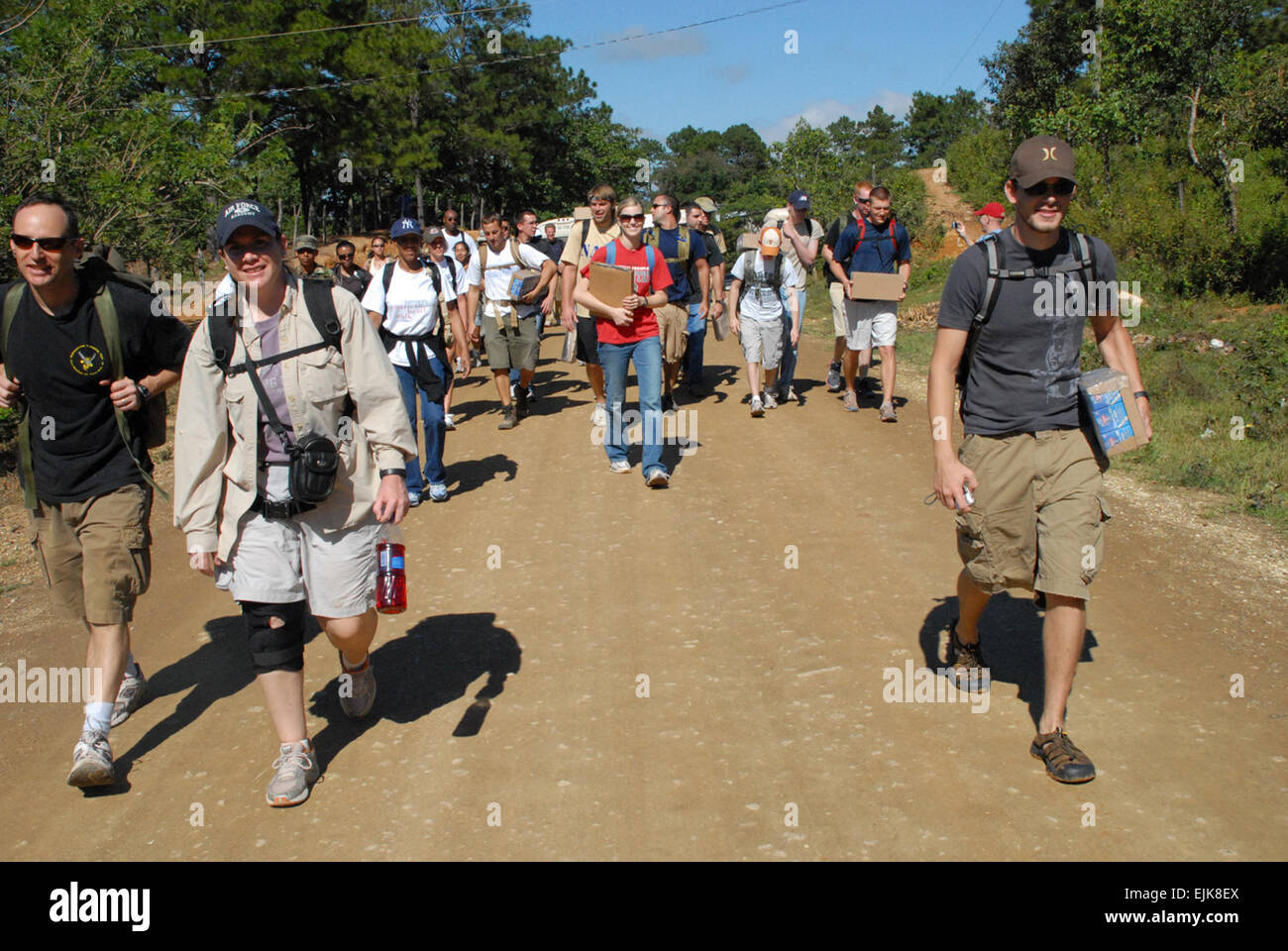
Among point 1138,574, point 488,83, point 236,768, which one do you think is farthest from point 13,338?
point 488,83

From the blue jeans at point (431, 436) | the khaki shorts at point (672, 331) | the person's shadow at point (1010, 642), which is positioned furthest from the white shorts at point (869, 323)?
the person's shadow at point (1010, 642)

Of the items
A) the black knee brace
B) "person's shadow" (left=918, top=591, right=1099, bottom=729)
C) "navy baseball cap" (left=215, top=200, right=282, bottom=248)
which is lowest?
"person's shadow" (left=918, top=591, right=1099, bottom=729)

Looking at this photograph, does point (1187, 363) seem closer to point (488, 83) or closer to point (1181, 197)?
point (1181, 197)

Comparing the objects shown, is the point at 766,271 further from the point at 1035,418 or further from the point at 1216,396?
the point at 1035,418

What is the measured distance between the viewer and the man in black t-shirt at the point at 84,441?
4227mm

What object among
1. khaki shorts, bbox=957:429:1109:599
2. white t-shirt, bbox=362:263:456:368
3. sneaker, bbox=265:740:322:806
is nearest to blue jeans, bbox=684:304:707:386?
white t-shirt, bbox=362:263:456:368

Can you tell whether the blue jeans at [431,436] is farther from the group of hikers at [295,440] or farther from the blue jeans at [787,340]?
the blue jeans at [787,340]

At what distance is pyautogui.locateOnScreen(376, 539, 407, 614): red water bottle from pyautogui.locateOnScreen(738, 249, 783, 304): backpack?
21.3 feet

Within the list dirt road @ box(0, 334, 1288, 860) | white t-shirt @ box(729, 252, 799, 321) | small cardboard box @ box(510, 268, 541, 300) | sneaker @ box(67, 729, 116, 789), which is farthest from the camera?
small cardboard box @ box(510, 268, 541, 300)

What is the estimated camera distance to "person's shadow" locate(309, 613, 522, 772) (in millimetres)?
4539

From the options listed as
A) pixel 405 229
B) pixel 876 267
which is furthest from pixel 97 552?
pixel 876 267

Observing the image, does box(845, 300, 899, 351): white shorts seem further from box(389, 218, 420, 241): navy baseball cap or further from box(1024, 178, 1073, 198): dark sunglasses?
box(1024, 178, 1073, 198): dark sunglasses

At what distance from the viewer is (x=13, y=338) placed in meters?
4.23

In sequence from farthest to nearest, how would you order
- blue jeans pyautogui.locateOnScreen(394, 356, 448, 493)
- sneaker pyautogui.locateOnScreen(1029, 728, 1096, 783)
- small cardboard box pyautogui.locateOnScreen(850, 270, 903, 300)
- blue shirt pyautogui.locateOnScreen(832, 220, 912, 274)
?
blue shirt pyautogui.locateOnScreen(832, 220, 912, 274)
small cardboard box pyautogui.locateOnScreen(850, 270, 903, 300)
blue jeans pyautogui.locateOnScreen(394, 356, 448, 493)
sneaker pyautogui.locateOnScreen(1029, 728, 1096, 783)
